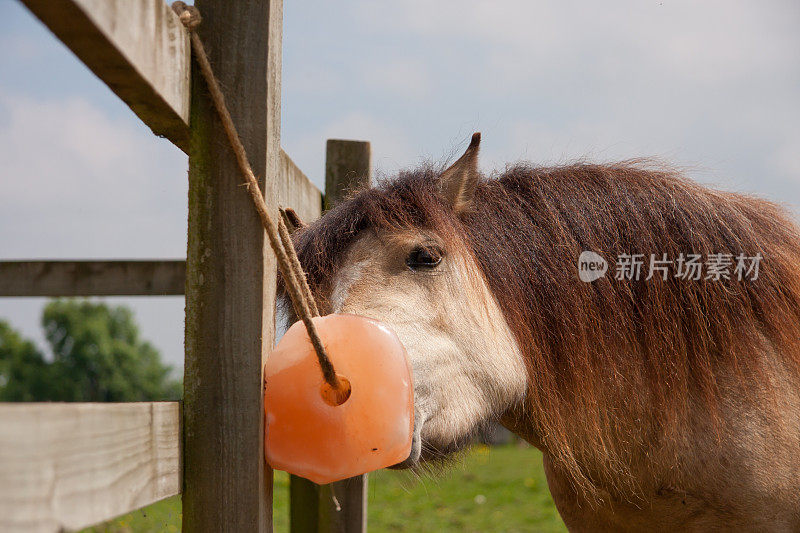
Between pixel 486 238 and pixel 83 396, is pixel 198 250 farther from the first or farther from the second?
pixel 83 396

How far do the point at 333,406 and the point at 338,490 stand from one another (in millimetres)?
1647

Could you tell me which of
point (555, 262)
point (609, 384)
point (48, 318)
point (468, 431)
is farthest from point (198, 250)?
point (48, 318)

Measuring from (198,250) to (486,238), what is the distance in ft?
3.34

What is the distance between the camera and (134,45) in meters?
1.05

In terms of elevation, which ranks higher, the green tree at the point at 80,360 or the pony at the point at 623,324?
the pony at the point at 623,324

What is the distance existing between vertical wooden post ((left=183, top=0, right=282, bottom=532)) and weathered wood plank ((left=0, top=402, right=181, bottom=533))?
3.6 inches

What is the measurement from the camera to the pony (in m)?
1.99

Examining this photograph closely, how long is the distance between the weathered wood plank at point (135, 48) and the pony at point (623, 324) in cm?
73

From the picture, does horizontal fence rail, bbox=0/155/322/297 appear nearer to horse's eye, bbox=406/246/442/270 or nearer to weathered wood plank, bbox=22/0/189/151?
horse's eye, bbox=406/246/442/270

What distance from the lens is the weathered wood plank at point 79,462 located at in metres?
0.75

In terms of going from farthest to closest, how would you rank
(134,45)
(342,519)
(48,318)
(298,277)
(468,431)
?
(48,318) < (342,519) < (468,431) < (298,277) < (134,45)

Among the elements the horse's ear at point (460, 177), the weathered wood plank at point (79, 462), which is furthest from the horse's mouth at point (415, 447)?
the horse's ear at point (460, 177)

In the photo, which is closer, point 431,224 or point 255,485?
point 255,485

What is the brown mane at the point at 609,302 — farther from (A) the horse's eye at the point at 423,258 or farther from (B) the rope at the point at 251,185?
(B) the rope at the point at 251,185
